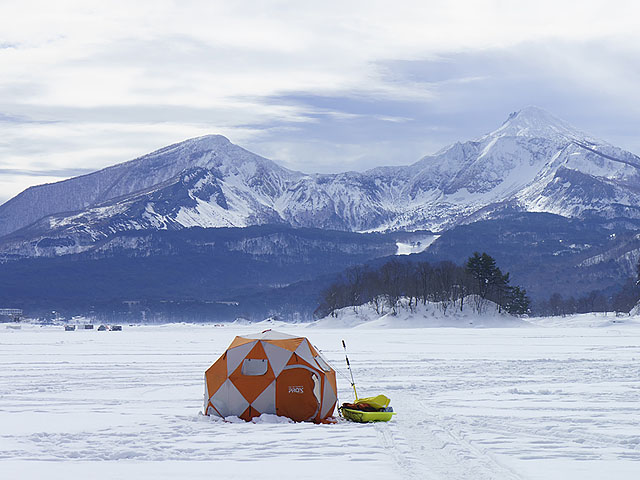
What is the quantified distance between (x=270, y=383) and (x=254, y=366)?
0.73 m

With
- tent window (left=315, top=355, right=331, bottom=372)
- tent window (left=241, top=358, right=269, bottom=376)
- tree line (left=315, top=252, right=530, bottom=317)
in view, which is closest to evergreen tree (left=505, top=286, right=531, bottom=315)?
tree line (left=315, top=252, right=530, bottom=317)

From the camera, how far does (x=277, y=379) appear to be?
2102cm

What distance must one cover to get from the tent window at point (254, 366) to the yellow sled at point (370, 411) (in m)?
2.43

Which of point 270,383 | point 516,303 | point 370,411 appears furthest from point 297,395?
point 516,303

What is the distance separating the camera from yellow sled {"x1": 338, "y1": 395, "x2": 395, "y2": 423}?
66.3 feet

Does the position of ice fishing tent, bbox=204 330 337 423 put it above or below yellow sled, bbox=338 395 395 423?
above

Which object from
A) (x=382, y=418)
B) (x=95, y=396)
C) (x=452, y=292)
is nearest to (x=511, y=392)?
(x=382, y=418)

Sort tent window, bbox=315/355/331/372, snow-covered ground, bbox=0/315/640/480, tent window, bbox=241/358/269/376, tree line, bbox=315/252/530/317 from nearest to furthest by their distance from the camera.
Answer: snow-covered ground, bbox=0/315/640/480, tent window, bbox=241/358/269/376, tent window, bbox=315/355/331/372, tree line, bbox=315/252/530/317

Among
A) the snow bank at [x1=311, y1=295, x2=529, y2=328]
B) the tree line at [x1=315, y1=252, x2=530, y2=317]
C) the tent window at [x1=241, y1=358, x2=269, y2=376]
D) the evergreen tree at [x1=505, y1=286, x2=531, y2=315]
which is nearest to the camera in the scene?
the tent window at [x1=241, y1=358, x2=269, y2=376]

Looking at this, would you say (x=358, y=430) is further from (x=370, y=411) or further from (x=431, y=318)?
(x=431, y=318)

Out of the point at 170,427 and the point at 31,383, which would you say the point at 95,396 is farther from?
the point at 170,427

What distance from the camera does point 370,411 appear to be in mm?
20453

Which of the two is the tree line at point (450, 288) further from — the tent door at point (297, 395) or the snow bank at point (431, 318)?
the tent door at point (297, 395)

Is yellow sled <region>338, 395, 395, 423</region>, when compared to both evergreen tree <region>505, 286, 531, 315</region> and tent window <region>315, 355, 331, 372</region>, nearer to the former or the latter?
tent window <region>315, 355, 331, 372</region>
